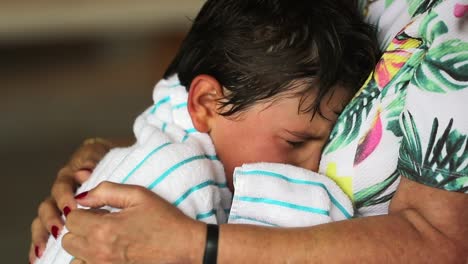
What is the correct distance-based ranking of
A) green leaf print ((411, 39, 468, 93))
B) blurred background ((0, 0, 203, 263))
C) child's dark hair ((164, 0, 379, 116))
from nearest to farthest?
green leaf print ((411, 39, 468, 93)) → child's dark hair ((164, 0, 379, 116)) → blurred background ((0, 0, 203, 263))

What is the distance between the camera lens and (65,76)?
4.30 metres

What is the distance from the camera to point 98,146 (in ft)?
5.29

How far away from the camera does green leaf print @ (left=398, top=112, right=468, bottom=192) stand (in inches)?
39.1

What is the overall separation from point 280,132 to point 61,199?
0.48 m

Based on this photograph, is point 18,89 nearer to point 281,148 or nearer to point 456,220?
point 281,148

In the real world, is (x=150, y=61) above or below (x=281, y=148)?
below

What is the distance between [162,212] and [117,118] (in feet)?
9.15

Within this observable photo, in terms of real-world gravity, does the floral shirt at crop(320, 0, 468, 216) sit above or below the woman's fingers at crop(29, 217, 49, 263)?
above

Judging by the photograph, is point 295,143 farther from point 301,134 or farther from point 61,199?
point 61,199

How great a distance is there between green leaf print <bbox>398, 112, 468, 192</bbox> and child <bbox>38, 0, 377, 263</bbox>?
0.19 meters

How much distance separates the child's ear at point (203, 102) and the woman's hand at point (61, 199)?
0.95ft

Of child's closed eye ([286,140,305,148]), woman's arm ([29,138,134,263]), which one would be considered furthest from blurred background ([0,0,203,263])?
child's closed eye ([286,140,305,148])

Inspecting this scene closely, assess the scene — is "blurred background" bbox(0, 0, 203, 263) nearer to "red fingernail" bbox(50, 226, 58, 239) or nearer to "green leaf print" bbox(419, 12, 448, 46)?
"red fingernail" bbox(50, 226, 58, 239)

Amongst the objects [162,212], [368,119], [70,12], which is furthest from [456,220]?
[70,12]
